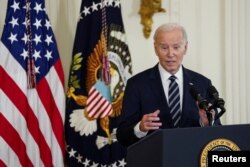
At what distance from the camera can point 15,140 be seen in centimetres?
346

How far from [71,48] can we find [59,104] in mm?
558

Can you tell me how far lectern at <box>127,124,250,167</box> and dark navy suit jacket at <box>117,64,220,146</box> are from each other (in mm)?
1028

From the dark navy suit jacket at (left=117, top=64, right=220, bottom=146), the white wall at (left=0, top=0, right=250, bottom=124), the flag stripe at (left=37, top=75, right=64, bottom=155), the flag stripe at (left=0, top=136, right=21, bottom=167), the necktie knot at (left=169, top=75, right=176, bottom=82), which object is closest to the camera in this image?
the dark navy suit jacket at (left=117, top=64, right=220, bottom=146)

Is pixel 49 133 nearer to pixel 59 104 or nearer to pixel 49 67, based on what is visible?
pixel 59 104

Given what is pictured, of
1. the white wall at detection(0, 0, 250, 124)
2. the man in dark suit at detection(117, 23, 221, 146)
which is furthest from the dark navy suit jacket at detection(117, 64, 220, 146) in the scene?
the white wall at detection(0, 0, 250, 124)

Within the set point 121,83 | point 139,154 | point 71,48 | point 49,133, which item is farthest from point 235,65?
point 139,154

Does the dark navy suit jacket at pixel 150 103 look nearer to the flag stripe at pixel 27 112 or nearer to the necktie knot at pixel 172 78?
the necktie knot at pixel 172 78

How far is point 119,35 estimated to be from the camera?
3670mm

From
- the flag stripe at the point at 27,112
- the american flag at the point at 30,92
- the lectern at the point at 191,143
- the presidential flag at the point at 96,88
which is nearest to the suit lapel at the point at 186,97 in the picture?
the presidential flag at the point at 96,88

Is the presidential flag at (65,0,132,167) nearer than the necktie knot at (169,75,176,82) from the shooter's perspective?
No

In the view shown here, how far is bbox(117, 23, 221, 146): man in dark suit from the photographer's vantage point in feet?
8.50

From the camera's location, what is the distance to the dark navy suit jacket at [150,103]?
2576 millimetres

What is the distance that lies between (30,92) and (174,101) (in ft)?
4.39

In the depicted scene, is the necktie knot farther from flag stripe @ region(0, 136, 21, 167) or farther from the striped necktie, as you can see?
flag stripe @ region(0, 136, 21, 167)
